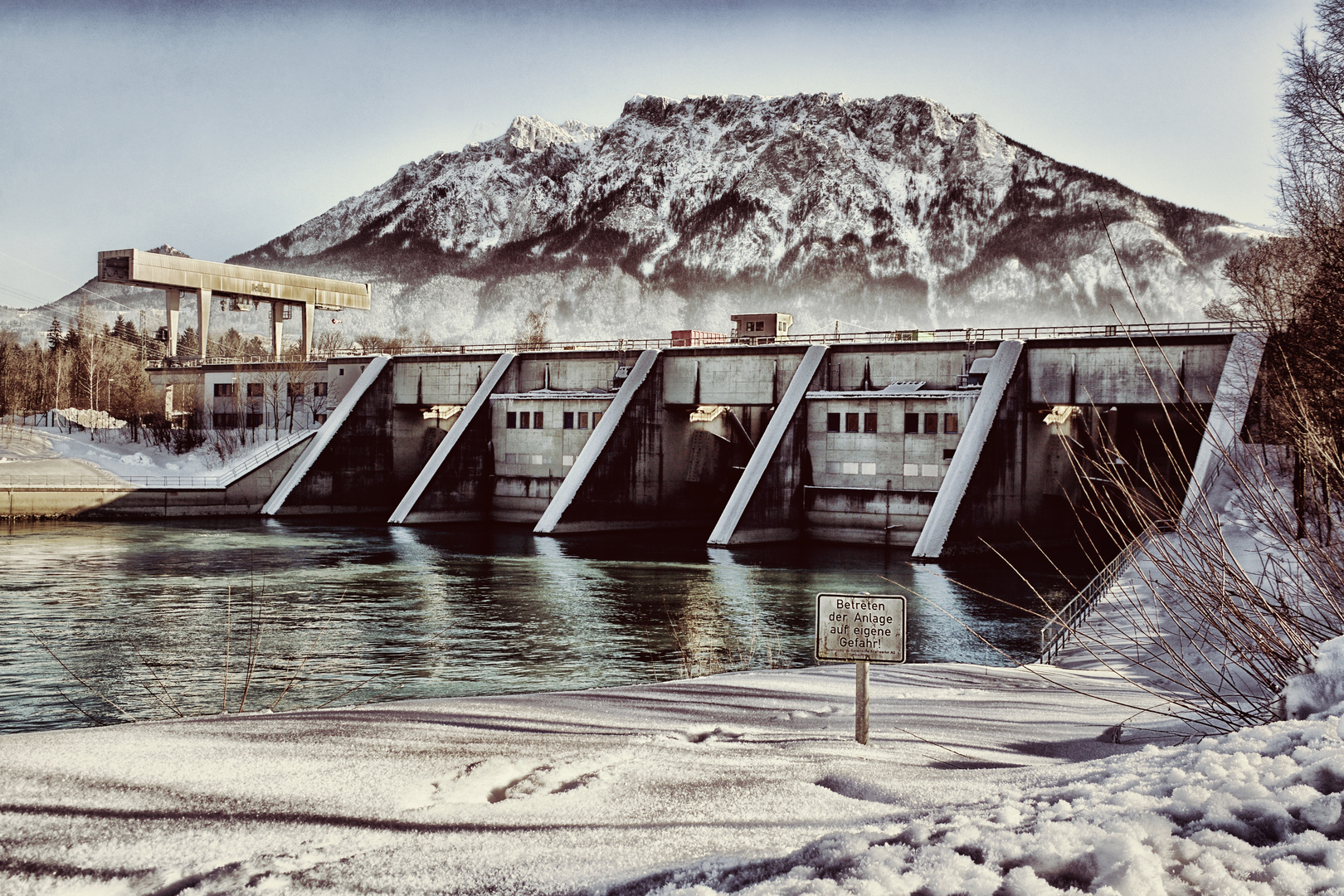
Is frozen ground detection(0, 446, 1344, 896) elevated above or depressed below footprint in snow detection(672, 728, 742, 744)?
above

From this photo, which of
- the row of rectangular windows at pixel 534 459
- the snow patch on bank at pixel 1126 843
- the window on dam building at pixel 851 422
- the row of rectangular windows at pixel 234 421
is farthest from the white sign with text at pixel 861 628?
the row of rectangular windows at pixel 234 421

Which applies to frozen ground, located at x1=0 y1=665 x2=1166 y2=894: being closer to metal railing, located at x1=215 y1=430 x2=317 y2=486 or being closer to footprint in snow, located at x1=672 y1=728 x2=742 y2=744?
footprint in snow, located at x1=672 y1=728 x2=742 y2=744

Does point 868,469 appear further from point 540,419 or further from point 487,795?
point 487,795

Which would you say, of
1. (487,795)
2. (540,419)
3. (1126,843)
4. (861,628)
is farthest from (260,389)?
(1126,843)

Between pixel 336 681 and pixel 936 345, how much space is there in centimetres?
2982

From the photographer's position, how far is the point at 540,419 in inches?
1913

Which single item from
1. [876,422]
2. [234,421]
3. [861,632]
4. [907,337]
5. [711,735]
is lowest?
[711,735]

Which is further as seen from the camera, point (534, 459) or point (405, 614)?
point (534, 459)

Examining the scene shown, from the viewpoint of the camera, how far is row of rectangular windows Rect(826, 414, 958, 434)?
129 feet

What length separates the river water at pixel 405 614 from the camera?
15.8 m

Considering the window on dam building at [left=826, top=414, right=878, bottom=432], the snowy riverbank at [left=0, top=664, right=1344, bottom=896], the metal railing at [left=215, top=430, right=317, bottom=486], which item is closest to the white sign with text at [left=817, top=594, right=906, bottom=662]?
the snowy riverbank at [left=0, top=664, right=1344, bottom=896]

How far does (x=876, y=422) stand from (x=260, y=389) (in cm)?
3861

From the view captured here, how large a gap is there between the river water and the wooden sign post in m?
2.35

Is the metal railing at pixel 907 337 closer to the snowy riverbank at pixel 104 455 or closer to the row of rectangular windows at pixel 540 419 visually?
the row of rectangular windows at pixel 540 419
